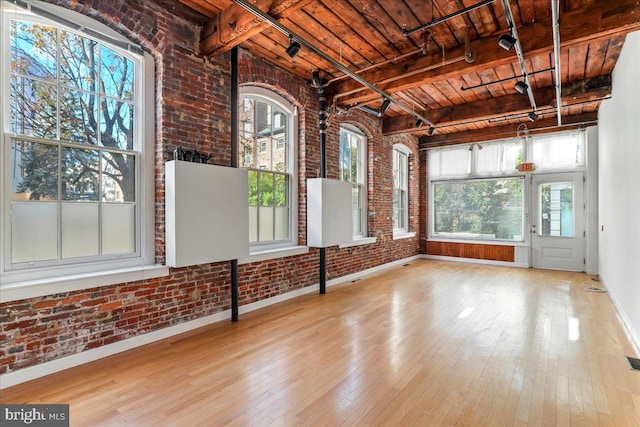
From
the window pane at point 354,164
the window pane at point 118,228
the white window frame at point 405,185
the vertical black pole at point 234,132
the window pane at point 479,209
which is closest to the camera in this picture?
the window pane at point 118,228

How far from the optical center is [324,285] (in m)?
5.42

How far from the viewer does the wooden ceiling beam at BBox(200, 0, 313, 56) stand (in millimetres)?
2973

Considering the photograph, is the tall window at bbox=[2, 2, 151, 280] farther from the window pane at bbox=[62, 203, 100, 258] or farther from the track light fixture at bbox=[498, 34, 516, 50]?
the track light fixture at bbox=[498, 34, 516, 50]

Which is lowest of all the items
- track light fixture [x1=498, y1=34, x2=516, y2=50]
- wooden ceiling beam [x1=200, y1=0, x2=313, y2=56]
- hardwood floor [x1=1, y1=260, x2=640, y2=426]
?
hardwood floor [x1=1, y1=260, x2=640, y2=426]

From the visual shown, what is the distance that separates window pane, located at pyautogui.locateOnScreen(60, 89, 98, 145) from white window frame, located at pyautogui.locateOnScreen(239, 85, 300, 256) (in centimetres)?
200

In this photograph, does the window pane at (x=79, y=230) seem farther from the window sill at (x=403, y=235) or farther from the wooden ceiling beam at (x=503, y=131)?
the wooden ceiling beam at (x=503, y=131)

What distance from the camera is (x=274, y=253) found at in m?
4.68

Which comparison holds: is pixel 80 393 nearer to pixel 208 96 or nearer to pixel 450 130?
pixel 208 96

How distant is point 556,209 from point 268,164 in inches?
275

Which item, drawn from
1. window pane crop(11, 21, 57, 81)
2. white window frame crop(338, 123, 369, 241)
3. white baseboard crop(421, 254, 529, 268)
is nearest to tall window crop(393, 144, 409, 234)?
white baseboard crop(421, 254, 529, 268)

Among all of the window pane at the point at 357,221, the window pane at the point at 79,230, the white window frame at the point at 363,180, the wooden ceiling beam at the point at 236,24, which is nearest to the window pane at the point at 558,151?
the white window frame at the point at 363,180

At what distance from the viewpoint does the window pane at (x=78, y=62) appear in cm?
291

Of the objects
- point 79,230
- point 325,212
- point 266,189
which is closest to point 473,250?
point 325,212

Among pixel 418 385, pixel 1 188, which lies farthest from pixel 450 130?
pixel 1 188
